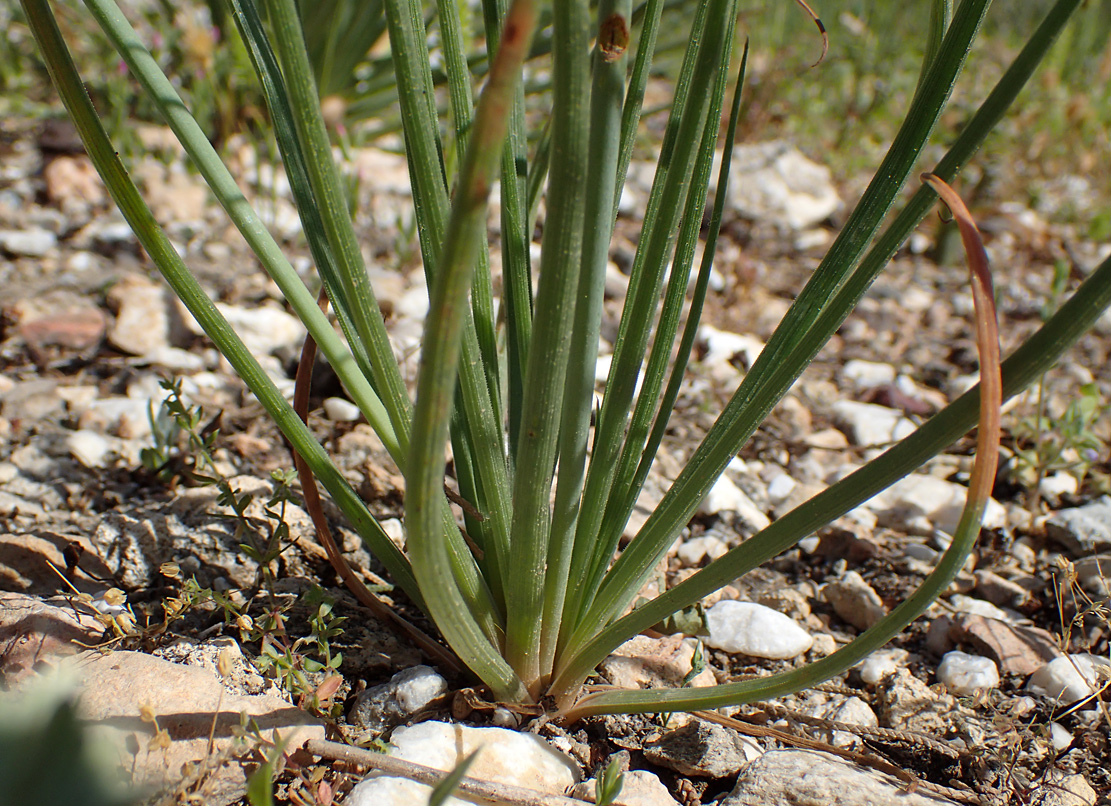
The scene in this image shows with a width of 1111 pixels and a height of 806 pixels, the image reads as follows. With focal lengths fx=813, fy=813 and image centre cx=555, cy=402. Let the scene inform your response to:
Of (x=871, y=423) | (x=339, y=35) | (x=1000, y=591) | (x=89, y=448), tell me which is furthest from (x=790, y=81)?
(x=89, y=448)

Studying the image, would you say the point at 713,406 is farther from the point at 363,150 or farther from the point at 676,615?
the point at 363,150

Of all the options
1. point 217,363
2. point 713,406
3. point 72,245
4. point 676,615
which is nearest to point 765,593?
point 676,615

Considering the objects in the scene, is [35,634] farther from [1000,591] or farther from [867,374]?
[867,374]

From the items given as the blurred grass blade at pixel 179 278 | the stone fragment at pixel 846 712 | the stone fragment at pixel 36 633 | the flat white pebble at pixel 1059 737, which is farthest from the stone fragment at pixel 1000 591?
the stone fragment at pixel 36 633

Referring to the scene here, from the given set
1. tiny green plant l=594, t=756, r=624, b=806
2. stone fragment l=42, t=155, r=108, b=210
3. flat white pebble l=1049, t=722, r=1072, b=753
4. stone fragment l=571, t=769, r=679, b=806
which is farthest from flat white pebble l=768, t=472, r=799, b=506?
stone fragment l=42, t=155, r=108, b=210

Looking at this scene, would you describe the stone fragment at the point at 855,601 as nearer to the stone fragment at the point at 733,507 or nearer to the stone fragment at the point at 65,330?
the stone fragment at the point at 733,507

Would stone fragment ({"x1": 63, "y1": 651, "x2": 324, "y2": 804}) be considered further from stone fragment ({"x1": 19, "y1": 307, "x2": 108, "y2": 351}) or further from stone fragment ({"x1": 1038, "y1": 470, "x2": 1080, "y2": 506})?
stone fragment ({"x1": 1038, "y1": 470, "x2": 1080, "y2": 506})

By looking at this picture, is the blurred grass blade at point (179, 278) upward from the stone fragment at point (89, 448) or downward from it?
upward
